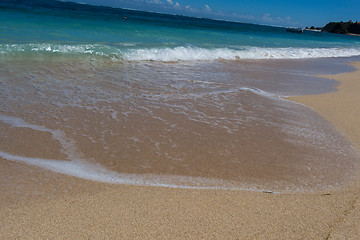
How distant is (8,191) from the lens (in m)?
2.71

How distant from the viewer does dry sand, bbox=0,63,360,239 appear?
227 centimetres

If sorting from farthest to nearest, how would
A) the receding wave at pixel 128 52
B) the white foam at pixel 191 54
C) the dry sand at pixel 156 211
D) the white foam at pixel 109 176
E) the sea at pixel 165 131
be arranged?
the white foam at pixel 191 54 → the receding wave at pixel 128 52 → the sea at pixel 165 131 → the white foam at pixel 109 176 → the dry sand at pixel 156 211

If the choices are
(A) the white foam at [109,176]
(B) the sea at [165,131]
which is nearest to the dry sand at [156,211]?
(A) the white foam at [109,176]

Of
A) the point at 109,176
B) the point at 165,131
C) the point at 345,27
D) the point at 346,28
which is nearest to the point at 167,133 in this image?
the point at 165,131

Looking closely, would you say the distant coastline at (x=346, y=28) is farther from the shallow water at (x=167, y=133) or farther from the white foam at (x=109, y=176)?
the white foam at (x=109, y=176)

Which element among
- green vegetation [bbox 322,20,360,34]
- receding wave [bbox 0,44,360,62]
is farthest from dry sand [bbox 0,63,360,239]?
green vegetation [bbox 322,20,360,34]

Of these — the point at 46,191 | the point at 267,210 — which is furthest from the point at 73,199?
the point at 267,210

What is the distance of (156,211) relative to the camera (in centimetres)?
253

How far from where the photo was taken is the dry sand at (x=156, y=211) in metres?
2.27

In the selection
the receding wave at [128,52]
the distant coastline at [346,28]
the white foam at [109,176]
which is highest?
the distant coastline at [346,28]

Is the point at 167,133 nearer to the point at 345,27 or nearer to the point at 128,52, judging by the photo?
the point at 128,52

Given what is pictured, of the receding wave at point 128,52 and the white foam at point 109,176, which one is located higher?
the receding wave at point 128,52

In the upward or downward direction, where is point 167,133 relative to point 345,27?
downward

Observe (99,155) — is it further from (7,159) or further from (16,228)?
(16,228)
